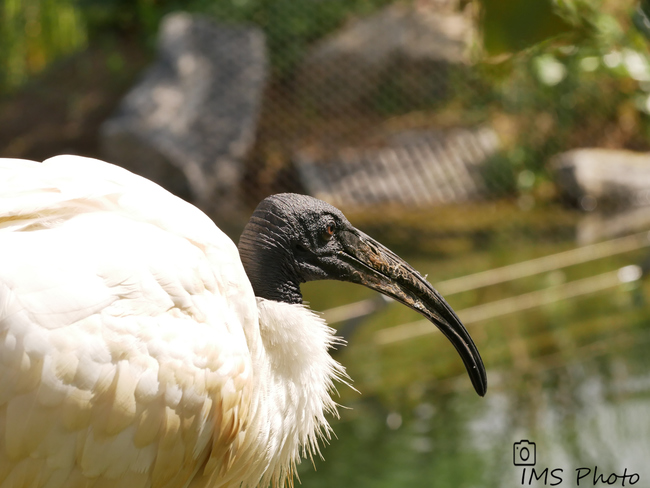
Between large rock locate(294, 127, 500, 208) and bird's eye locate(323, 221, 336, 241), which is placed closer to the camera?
bird's eye locate(323, 221, 336, 241)

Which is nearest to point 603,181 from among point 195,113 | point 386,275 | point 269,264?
point 195,113

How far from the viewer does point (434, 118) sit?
28.8ft

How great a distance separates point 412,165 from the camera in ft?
27.1

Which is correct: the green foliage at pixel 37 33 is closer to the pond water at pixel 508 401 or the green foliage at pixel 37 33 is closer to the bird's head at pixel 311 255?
the pond water at pixel 508 401

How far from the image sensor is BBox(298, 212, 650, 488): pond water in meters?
4.18

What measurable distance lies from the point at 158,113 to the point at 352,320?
435 centimetres

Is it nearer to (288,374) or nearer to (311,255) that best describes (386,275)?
(311,255)

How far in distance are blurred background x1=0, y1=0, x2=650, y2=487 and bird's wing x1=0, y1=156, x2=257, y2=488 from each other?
7.00ft

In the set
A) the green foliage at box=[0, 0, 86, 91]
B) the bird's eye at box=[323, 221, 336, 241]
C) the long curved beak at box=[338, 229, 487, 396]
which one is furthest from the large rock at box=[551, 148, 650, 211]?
the green foliage at box=[0, 0, 86, 91]

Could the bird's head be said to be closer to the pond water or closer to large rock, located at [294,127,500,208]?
the pond water

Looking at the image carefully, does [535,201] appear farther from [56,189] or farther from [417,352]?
[56,189]

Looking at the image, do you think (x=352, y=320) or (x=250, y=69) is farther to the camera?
(x=250, y=69)

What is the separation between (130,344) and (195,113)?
674cm

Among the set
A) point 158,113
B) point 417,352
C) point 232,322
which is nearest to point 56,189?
point 232,322
